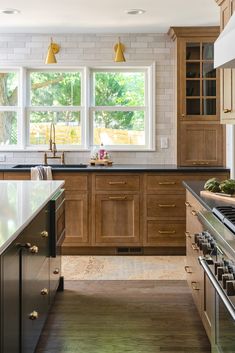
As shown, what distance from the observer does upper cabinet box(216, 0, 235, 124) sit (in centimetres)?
393

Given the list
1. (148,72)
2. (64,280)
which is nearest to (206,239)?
(64,280)

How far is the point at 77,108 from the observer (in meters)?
6.20

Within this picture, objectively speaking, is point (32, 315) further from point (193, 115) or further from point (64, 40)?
point (64, 40)

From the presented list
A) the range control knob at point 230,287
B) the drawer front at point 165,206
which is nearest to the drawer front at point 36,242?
the range control knob at point 230,287

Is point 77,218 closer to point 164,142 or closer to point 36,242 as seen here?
point 164,142

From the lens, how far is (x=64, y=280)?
4590 millimetres

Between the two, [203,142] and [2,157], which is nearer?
[203,142]

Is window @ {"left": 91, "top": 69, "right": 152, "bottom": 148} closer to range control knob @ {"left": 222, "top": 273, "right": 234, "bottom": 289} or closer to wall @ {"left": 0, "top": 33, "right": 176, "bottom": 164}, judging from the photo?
wall @ {"left": 0, "top": 33, "right": 176, "bottom": 164}

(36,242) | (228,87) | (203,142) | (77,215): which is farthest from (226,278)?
(203,142)

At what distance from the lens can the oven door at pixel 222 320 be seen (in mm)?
1987

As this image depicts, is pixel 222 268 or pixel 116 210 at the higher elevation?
pixel 222 268

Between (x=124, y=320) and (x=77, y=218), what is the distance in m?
2.00

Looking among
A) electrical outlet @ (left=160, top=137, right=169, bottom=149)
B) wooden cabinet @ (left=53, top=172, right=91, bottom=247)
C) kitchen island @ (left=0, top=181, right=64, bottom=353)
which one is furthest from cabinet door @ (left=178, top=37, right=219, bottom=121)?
kitchen island @ (left=0, top=181, right=64, bottom=353)

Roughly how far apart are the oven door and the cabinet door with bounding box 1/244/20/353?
0.84 metres
